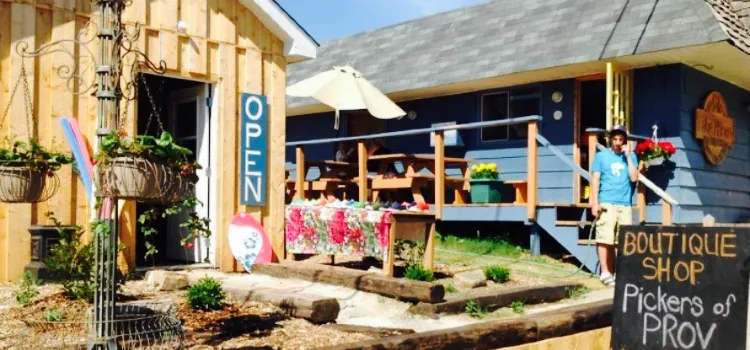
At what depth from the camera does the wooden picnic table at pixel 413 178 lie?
38.5ft

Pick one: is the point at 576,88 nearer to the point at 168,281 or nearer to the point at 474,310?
the point at 474,310

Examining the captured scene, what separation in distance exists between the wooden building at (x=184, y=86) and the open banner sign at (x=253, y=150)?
0.28ft

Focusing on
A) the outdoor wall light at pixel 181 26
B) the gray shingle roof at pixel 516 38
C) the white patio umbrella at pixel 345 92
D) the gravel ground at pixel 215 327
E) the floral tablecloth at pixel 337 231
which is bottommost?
the gravel ground at pixel 215 327

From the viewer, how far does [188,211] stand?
967cm

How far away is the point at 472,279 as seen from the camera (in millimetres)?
8422

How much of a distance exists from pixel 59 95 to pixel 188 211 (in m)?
2.35

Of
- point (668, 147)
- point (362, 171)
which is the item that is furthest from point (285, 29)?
point (668, 147)

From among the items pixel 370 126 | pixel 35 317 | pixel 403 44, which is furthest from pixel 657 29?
pixel 35 317

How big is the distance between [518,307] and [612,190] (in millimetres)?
2201

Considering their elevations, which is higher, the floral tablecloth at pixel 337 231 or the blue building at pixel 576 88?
the blue building at pixel 576 88

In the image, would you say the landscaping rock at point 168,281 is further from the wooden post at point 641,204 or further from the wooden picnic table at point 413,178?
the wooden post at point 641,204

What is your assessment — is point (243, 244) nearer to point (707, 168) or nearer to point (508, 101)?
point (508, 101)

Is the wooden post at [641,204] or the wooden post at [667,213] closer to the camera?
the wooden post at [667,213]

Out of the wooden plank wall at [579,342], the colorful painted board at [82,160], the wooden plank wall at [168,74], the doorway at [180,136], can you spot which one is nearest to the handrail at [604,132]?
the wooden plank wall at [168,74]
